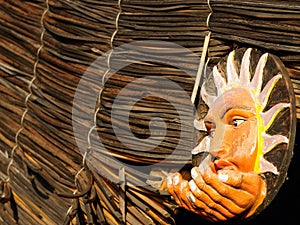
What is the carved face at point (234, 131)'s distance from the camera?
1.29 metres

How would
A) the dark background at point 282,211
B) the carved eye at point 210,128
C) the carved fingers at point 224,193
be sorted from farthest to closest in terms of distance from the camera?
1. the dark background at point 282,211
2. the carved eye at point 210,128
3. the carved fingers at point 224,193

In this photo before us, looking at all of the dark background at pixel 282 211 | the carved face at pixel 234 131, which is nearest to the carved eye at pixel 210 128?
the carved face at pixel 234 131

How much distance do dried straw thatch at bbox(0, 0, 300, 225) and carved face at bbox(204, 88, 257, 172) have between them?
0.07m

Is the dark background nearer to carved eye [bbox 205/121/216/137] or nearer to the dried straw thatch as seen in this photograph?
the dried straw thatch

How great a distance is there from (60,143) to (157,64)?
32 centimetres

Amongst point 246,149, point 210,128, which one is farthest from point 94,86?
point 246,149

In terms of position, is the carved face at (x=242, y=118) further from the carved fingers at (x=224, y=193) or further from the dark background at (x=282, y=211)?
the dark background at (x=282, y=211)

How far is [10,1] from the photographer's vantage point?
196 centimetres

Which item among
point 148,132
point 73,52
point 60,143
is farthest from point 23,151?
point 148,132

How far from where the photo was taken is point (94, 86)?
166 cm

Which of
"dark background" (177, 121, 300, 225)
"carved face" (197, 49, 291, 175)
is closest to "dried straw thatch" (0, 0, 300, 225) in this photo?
"carved face" (197, 49, 291, 175)

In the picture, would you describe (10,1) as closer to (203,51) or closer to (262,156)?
(203,51)

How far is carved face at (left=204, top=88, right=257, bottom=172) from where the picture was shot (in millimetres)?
1285

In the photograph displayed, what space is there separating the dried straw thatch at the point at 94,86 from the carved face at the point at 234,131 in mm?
74
